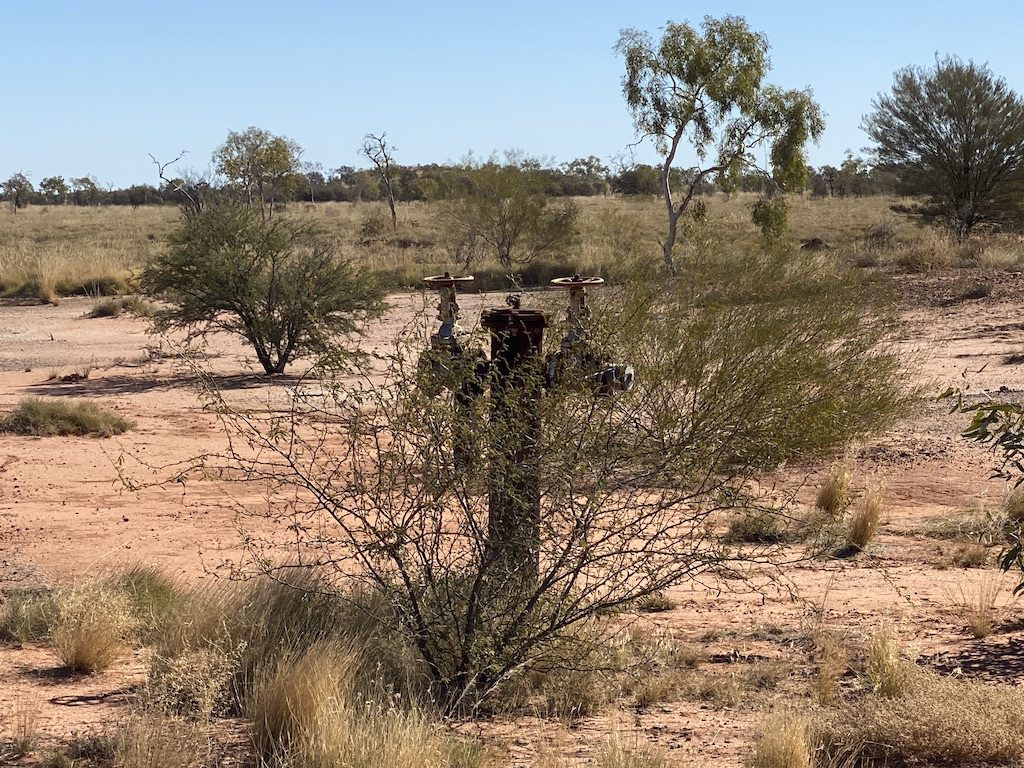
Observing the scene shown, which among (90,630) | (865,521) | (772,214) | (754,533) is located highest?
(772,214)

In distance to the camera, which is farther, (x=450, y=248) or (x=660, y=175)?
(x=450, y=248)

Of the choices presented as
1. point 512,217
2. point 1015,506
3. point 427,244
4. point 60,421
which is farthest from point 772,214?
point 1015,506

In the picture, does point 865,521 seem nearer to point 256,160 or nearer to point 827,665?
point 827,665

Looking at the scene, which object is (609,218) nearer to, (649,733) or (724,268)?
(724,268)

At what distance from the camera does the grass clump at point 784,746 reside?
4398 millimetres

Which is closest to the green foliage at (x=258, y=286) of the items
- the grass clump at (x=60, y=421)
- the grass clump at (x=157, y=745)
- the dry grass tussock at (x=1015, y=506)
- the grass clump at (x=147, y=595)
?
the grass clump at (x=60, y=421)

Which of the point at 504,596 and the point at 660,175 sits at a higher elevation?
the point at 660,175

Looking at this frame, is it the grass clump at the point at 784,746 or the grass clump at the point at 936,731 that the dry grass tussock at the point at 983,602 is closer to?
the grass clump at the point at 936,731

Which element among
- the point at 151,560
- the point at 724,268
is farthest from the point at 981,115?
the point at 151,560

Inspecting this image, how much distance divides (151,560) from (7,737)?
4.21 m

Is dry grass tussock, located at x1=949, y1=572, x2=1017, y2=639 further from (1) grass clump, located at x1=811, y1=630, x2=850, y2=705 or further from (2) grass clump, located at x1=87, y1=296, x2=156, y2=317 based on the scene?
(2) grass clump, located at x1=87, y1=296, x2=156, y2=317

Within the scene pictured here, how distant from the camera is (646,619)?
7.56 metres

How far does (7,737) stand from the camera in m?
5.05

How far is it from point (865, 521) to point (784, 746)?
539cm
